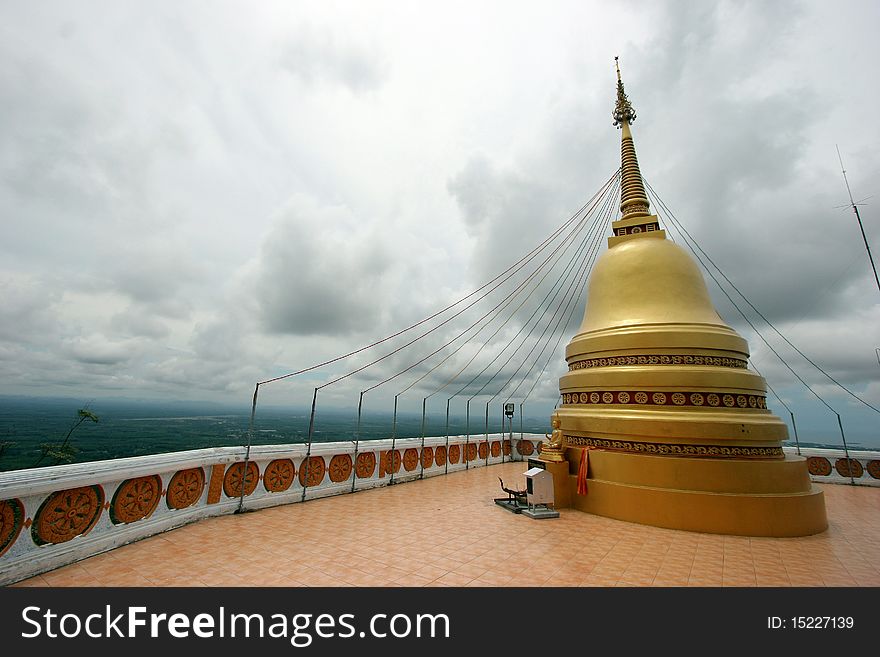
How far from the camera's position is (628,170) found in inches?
569

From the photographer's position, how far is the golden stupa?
8414 millimetres

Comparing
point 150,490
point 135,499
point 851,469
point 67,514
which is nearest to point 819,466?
point 851,469

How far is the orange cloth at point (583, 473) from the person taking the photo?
990cm

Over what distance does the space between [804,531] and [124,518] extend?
13141 mm

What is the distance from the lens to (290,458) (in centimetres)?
965

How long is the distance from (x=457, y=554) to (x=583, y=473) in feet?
15.8

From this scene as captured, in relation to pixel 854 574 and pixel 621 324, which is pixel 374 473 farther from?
pixel 854 574

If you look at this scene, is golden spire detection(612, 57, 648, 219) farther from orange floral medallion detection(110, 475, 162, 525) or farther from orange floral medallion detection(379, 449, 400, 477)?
orange floral medallion detection(110, 475, 162, 525)

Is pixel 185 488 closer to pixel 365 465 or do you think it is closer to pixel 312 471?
pixel 312 471

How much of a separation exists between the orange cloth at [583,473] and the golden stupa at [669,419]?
73 millimetres

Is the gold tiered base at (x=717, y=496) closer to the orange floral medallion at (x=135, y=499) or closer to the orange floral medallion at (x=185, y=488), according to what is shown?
the orange floral medallion at (x=185, y=488)

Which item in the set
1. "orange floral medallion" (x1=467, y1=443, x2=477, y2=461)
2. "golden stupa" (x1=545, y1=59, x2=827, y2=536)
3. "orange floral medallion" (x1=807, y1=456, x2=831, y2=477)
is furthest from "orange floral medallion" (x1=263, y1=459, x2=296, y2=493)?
"orange floral medallion" (x1=807, y1=456, x2=831, y2=477)
